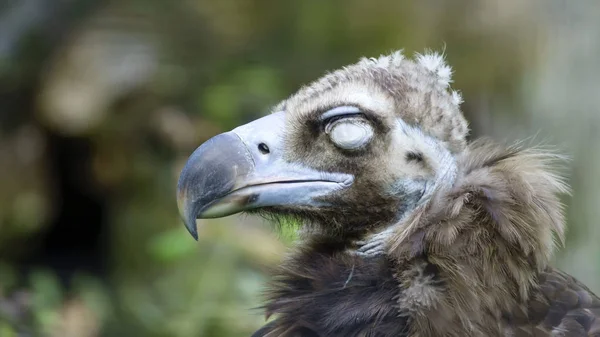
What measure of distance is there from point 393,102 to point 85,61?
4067 mm

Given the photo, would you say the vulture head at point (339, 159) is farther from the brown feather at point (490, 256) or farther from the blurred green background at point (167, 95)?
the blurred green background at point (167, 95)

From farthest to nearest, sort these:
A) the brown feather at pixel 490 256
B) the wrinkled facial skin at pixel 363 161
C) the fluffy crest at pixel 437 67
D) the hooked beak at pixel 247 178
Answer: the fluffy crest at pixel 437 67 → the wrinkled facial skin at pixel 363 161 → the hooked beak at pixel 247 178 → the brown feather at pixel 490 256

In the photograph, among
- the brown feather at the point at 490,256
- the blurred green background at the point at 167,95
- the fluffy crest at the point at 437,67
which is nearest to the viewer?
the brown feather at the point at 490,256

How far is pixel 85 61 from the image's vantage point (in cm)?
596

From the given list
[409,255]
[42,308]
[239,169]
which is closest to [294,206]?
[239,169]

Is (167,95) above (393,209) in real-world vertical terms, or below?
above

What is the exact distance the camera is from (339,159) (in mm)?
2309

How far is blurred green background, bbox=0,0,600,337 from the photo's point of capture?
5172 millimetres

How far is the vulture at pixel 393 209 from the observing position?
6.82 feet

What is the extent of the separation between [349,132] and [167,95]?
4.02 metres

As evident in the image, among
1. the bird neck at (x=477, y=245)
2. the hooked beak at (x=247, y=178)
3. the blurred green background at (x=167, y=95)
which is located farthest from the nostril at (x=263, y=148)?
the blurred green background at (x=167, y=95)

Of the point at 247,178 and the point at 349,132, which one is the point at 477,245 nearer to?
the point at 349,132

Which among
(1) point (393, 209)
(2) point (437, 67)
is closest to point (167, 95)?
(2) point (437, 67)

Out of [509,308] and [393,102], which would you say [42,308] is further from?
[509,308]
